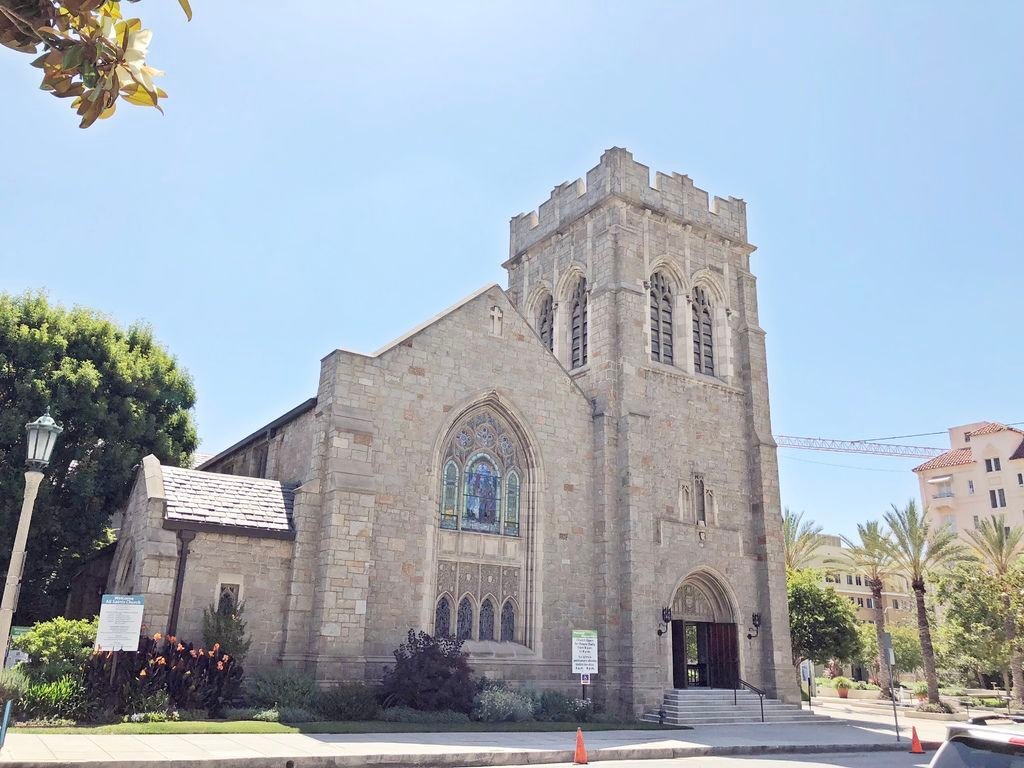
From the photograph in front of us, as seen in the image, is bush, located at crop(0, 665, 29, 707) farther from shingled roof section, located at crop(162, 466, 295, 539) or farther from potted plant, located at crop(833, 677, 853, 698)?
potted plant, located at crop(833, 677, 853, 698)

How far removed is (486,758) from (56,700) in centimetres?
773

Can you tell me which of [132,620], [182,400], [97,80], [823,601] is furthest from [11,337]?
[823,601]

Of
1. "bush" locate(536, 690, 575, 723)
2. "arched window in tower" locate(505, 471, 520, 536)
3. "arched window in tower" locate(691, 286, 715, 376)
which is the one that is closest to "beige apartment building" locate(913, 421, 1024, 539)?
"arched window in tower" locate(691, 286, 715, 376)

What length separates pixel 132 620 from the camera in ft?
48.0

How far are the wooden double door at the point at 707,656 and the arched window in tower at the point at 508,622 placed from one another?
18.2ft

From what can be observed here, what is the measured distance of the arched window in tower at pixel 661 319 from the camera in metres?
27.5

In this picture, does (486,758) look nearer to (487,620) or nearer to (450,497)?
(487,620)

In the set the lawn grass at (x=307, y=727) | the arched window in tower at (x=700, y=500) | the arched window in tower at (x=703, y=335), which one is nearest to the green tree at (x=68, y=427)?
the lawn grass at (x=307, y=727)

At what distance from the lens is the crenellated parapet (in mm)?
27750

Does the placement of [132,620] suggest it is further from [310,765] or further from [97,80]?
[97,80]

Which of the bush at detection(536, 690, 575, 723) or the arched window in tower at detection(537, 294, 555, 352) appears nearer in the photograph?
the bush at detection(536, 690, 575, 723)

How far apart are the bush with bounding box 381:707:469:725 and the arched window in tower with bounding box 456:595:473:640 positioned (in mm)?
3331

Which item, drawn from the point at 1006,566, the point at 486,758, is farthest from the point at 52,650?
the point at 1006,566

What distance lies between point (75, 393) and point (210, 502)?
300 inches
